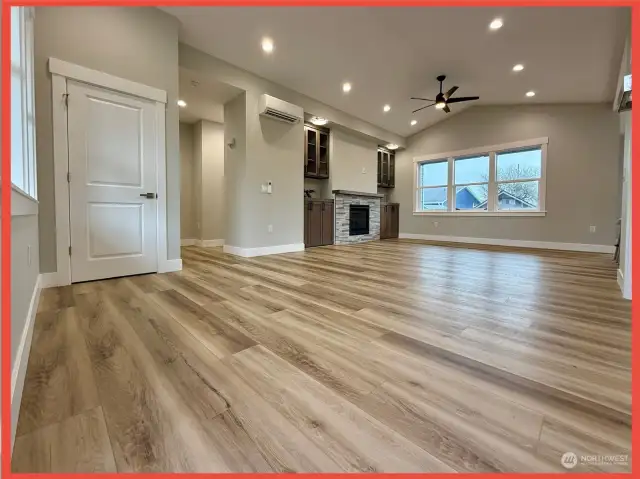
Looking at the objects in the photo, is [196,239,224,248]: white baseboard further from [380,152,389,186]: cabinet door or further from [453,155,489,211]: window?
[453,155,489,211]: window

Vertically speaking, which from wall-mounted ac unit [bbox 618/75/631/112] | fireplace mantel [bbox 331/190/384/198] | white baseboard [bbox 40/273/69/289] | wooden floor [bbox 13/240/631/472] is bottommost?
wooden floor [bbox 13/240/631/472]

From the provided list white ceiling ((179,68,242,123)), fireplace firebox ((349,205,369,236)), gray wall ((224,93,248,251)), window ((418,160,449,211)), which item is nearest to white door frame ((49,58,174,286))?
white ceiling ((179,68,242,123))

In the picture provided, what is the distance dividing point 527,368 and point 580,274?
2.95m

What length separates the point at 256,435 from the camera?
82 centimetres

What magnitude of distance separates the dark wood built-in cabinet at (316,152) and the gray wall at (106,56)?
9.50 ft

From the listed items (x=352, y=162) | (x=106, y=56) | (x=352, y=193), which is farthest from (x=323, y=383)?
(x=352, y=162)

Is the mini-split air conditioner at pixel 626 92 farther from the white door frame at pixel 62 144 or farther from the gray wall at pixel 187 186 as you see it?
the gray wall at pixel 187 186

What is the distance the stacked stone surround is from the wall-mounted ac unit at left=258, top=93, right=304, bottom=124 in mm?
1841

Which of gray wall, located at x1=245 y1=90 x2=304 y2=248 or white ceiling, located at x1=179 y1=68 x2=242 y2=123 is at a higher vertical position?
white ceiling, located at x1=179 y1=68 x2=242 y2=123

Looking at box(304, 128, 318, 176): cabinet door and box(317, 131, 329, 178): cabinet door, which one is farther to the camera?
box(317, 131, 329, 178): cabinet door

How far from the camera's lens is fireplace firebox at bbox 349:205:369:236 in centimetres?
668

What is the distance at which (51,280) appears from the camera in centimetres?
252

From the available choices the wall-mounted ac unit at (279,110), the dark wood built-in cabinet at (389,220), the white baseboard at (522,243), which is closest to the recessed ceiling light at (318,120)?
the wall-mounted ac unit at (279,110)

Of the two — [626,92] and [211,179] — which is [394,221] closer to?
[211,179]
